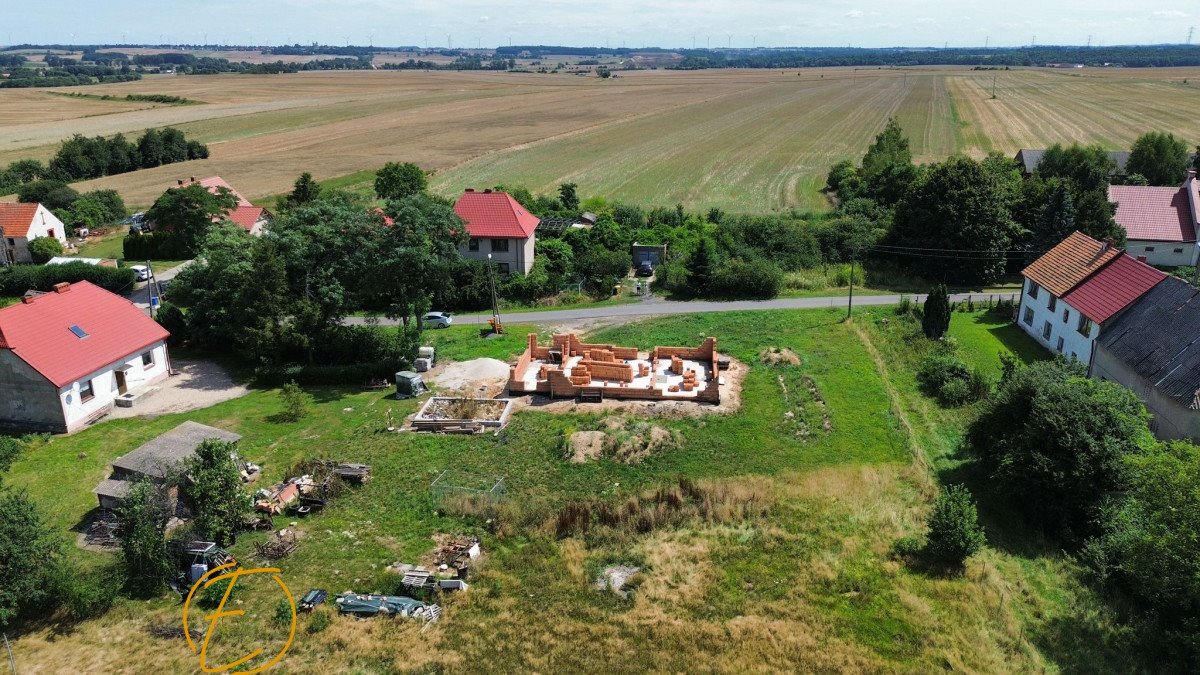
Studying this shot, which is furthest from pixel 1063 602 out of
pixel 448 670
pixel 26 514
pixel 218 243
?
pixel 218 243

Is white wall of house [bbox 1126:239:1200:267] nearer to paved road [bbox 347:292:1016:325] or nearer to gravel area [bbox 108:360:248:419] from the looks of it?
paved road [bbox 347:292:1016:325]

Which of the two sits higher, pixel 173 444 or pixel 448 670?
pixel 173 444

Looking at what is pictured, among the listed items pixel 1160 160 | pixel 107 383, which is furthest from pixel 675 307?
pixel 1160 160

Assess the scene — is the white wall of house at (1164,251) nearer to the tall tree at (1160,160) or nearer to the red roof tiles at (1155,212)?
the red roof tiles at (1155,212)

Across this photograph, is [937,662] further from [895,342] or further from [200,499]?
[895,342]

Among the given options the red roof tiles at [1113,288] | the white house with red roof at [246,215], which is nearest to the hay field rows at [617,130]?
the white house with red roof at [246,215]
